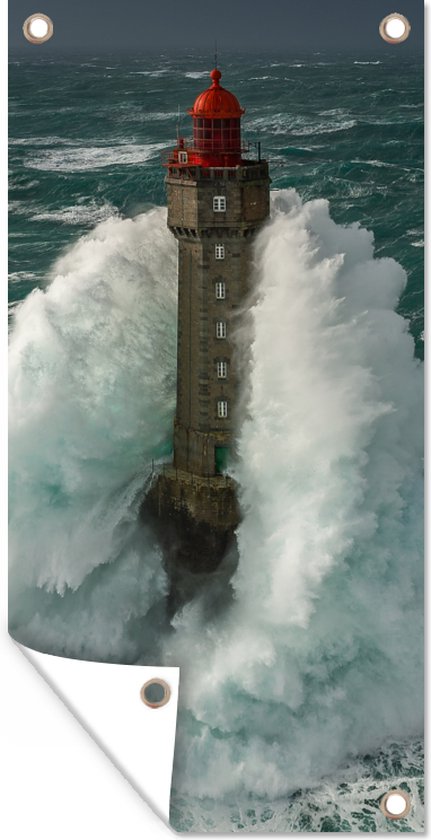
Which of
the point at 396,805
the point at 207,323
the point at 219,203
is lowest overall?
the point at 396,805

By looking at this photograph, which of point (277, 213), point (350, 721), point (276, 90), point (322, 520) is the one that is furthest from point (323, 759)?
point (276, 90)

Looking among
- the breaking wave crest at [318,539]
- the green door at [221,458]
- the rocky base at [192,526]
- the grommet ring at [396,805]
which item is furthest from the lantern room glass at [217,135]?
the grommet ring at [396,805]

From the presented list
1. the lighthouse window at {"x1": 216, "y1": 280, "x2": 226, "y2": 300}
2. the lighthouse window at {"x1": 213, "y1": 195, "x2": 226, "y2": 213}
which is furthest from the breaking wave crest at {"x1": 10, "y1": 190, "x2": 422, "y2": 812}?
the lighthouse window at {"x1": 213, "y1": 195, "x2": 226, "y2": 213}

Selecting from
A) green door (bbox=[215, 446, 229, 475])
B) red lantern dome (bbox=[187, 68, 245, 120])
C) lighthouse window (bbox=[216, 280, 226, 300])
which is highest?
red lantern dome (bbox=[187, 68, 245, 120])

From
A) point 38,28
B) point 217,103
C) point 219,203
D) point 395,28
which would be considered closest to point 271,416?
point 219,203

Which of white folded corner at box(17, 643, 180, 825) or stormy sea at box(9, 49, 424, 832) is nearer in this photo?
white folded corner at box(17, 643, 180, 825)

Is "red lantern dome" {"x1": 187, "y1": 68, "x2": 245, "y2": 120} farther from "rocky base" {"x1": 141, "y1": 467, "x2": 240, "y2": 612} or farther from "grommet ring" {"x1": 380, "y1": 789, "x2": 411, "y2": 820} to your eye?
"grommet ring" {"x1": 380, "y1": 789, "x2": 411, "y2": 820}

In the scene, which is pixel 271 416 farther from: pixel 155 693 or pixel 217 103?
pixel 217 103
